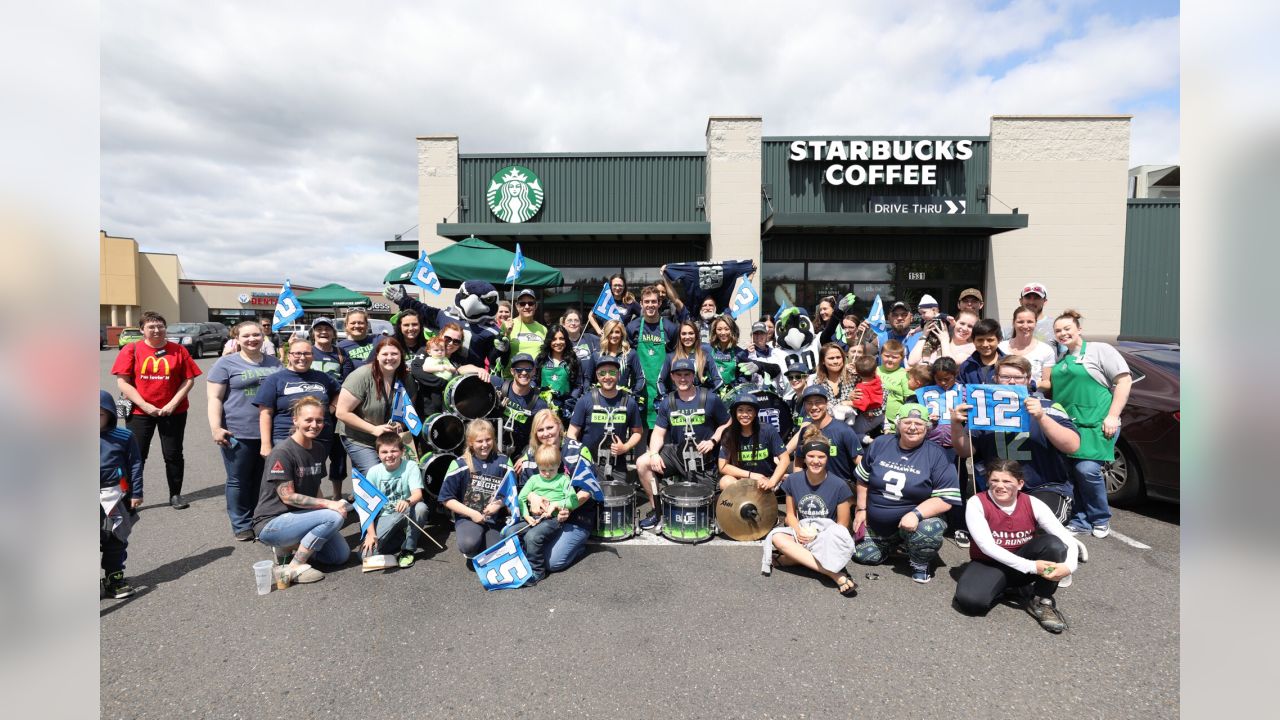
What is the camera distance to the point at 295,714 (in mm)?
2986

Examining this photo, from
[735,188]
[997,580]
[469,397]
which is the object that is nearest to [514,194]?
[735,188]

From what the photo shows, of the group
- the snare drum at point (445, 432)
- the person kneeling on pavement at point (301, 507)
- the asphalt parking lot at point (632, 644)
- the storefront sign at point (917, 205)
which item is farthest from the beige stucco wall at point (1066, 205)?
the person kneeling on pavement at point (301, 507)

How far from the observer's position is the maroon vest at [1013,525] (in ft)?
13.5

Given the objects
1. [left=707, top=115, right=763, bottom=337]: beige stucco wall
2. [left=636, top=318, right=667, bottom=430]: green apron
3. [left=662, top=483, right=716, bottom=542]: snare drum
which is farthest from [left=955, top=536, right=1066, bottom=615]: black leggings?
[left=707, top=115, right=763, bottom=337]: beige stucco wall

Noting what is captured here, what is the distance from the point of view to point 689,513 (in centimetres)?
523

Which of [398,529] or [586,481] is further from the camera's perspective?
[586,481]

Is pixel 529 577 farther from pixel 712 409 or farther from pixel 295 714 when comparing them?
pixel 712 409

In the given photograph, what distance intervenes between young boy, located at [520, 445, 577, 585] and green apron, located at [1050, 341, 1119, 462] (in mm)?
4326

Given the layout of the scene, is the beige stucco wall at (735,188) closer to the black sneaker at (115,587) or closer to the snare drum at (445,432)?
the snare drum at (445,432)

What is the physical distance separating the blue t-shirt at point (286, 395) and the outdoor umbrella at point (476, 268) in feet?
13.8

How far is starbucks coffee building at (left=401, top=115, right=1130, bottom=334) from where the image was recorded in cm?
1569

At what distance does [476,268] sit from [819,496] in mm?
6757

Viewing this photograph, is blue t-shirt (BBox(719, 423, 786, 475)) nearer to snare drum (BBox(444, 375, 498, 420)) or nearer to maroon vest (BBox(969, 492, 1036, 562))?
maroon vest (BBox(969, 492, 1036, 562))

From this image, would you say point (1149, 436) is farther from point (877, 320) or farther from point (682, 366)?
point (682, 366)
